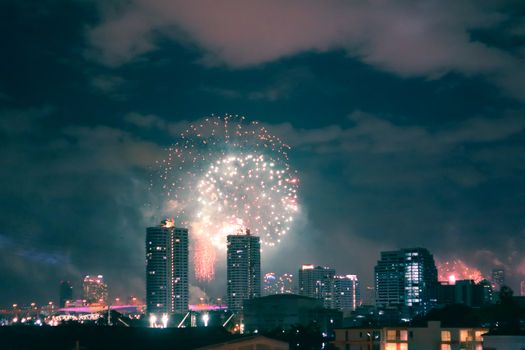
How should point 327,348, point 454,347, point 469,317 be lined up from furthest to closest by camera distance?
point 469,317 < point 327,348 < point 454,347

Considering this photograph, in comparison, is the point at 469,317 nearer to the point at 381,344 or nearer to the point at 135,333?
the point at 381,344

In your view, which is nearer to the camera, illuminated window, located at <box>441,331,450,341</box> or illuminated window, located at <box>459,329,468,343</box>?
illuminated window, located at <box>459,329,468,343</box>

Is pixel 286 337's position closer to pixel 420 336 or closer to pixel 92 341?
pixel 420 336

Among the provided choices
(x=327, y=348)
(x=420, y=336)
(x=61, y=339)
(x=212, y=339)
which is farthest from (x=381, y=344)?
(x=61, y=339)

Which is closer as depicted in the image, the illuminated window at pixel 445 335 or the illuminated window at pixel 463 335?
the illuminated window at pixel 463 335

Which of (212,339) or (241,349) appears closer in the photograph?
(241,349)

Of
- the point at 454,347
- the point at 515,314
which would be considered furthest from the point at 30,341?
the point at 515,314

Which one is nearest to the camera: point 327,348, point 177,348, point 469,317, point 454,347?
point 177,348

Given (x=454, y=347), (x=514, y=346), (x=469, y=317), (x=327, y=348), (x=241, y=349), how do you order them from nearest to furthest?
(x=241, y=349) → (x=514, y=346) → (x=454, y=347) → (x=327, y=348) → (x=469, y=317)

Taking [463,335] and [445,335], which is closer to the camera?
[463,335]
